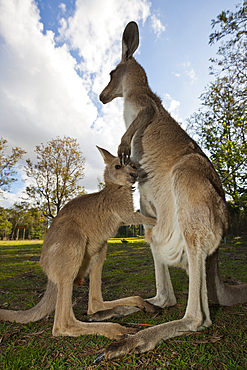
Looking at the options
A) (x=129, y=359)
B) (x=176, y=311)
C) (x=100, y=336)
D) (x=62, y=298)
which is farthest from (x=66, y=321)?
(x=176, y=311)

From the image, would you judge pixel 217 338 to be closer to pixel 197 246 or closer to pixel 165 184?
pixel 197 246

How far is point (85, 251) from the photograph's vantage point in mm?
2242

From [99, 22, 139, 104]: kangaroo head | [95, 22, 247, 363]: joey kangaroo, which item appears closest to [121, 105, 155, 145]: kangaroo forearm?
[95, 22, 247, 363]: joey kangaroo

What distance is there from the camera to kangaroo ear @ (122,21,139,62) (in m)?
2.92

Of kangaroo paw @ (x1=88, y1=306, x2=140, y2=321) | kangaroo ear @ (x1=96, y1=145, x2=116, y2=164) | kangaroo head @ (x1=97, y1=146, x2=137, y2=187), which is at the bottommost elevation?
kangaroo paw @ (x1=88, y1=306, x2=140, y2=321)

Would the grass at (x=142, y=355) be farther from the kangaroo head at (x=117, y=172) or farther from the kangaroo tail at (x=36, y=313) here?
the kangaroo head at (x=117, y=172)

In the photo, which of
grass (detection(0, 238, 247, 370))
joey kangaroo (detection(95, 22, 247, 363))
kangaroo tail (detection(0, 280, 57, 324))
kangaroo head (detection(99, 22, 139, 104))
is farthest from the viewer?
kangaroo head (detection(99, 22, 139, 104))

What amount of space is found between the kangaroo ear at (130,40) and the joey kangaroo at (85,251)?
1.54 meters

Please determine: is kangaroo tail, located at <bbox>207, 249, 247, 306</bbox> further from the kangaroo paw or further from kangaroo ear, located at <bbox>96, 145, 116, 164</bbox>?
kangaroo ear, located at <bbox>96, 145, 116, 164</bbox>

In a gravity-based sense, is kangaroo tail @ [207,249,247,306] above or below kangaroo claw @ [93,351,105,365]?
above

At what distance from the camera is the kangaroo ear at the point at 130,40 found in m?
2.92

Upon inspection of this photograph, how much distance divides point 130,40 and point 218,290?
3.22 metres

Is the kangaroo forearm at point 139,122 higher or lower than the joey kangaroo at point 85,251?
higher

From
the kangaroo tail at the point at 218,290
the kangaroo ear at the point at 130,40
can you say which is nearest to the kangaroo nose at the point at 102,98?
the kangaroo ear at the point at 130,40
